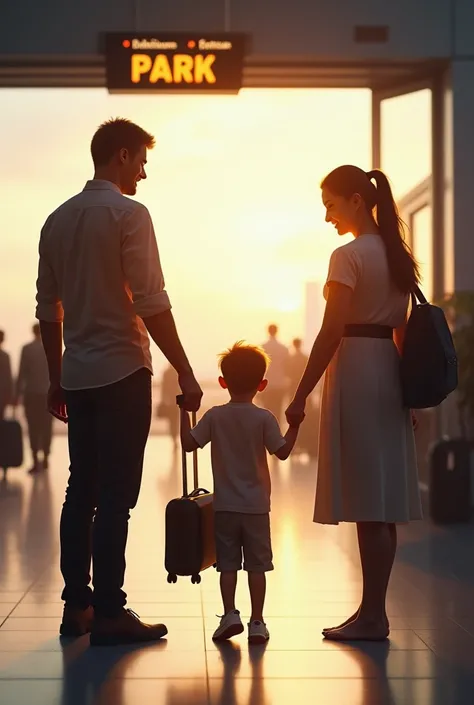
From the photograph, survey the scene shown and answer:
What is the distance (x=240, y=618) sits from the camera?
14.2ft

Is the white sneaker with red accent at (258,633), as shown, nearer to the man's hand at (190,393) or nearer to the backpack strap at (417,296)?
the man's hand at (190,393)

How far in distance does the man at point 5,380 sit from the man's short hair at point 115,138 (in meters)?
8.65

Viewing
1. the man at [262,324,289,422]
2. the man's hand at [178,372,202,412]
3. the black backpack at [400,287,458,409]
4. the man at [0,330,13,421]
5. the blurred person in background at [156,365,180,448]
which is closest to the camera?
the man's hand at [178,372,202,412]

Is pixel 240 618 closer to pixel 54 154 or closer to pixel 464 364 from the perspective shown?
pixel 464 364

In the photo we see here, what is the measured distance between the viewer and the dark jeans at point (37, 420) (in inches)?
508

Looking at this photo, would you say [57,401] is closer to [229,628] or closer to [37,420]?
[229,628]

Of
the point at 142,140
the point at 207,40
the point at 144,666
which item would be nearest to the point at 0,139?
the point at 207,40

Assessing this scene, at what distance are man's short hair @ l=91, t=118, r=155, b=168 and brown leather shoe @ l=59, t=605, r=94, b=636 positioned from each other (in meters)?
1.52

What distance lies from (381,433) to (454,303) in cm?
442

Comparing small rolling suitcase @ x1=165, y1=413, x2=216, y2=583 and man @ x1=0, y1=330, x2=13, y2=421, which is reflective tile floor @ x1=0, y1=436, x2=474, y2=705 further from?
man @ x1=0, y1=330, x2=13, y2=421

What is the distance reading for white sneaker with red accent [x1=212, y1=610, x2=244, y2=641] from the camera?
4.19m

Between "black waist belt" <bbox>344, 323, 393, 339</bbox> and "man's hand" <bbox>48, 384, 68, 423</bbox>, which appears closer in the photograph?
"black waist belt" <bbox>344, 323, 393, 339</bbox>

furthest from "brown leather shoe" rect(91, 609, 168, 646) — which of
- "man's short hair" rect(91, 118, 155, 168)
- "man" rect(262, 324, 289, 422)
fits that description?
"man" rect(262, 324, 289, 422)

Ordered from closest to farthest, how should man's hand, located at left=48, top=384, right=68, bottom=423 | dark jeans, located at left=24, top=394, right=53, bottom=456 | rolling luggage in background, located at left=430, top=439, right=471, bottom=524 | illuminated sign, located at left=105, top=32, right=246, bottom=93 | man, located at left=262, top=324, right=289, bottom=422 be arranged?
1. man's hand, located at left=48, top=384, right=68, bottom=423
2. rolling luggage in background, located at left=430, top=439, right=471, bottom=524
3. illuminated sign, located at left=105, top=32, right=246, bottom=93
4. dark jeans, located at left=24, top=394, right=53, bottom=456
5. man, located at left=262, top=324, right=289, bottom=422
